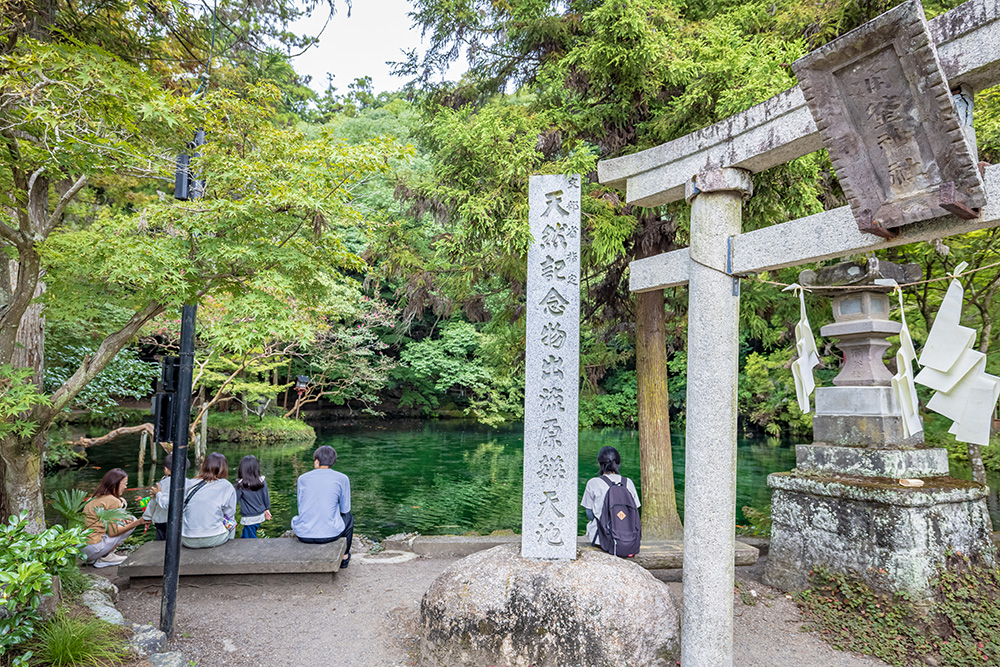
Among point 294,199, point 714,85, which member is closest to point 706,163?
point 714,85

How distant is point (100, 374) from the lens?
1039 centimetres

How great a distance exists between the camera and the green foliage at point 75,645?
3.22 m

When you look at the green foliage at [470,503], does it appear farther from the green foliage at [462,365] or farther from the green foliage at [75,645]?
the green foliage at [75,645]

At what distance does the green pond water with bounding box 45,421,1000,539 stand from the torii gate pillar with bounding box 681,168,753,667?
18.8ft

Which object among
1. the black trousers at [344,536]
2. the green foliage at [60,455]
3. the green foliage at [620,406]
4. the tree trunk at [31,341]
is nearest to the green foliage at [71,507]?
the tree trunk at [31,341]

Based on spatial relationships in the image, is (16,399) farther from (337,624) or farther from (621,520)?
(621,520)

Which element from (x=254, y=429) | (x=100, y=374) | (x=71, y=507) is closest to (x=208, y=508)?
(x=71, y=507)

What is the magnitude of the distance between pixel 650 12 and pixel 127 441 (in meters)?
18.3

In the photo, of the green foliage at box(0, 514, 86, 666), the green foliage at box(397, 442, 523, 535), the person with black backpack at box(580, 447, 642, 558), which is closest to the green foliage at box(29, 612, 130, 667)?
the green foliage at box(0, 514, 86, 666)

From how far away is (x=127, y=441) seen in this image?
1784cm

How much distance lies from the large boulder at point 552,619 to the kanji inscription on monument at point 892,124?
268cm

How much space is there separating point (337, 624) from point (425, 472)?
1002 centimetres

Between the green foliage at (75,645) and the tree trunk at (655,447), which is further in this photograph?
the tree trunk at (655,447)

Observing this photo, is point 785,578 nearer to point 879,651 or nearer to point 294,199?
point 879,651
